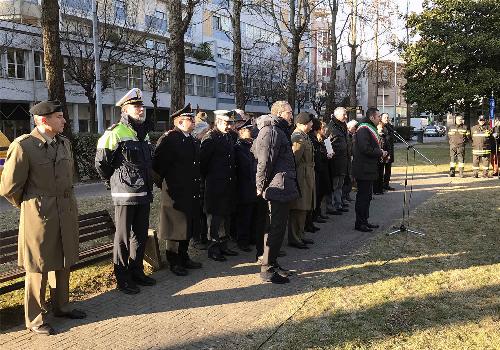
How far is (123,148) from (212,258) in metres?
2.35

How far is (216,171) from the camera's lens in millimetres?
6910

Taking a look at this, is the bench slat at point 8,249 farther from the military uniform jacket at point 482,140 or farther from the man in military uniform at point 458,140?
the military uniform jacket at point 482,140

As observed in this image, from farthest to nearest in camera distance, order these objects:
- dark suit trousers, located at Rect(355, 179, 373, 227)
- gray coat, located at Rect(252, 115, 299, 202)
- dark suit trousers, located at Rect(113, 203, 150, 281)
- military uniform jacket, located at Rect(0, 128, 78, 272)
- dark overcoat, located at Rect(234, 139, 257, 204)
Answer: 1. dark suit trousers, located at Rect(355, 179, 373, 227)
2. dark overcoat, located at Rect(234, 139, 257, 204)
3. gray coat, located at Rect(252, 115, 299, 202)
4. dark suit trousers, located at Rect(113, 203, 150, 281)
5. military uniform jacket, located at Rect(0, 128, 78, 272)

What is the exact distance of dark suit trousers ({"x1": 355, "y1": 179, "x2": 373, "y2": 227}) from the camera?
8.49 metres

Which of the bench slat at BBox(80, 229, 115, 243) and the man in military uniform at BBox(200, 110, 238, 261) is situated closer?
the bench slat at BBox(80, 229, 115, 243)

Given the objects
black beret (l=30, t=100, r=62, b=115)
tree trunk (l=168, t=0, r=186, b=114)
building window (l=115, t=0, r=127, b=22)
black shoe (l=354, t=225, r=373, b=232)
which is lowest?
black shoe (l=354, t=225, r=373, b=232)

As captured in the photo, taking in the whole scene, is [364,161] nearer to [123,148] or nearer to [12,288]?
[123,148]

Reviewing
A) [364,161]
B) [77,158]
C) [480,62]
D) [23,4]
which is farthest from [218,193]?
[23,4]

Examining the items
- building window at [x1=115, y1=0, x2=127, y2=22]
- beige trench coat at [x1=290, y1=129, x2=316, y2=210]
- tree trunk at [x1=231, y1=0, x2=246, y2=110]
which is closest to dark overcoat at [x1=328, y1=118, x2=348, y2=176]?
beige trench coat at [x1=290, y1=129, x2=316, y2=210]

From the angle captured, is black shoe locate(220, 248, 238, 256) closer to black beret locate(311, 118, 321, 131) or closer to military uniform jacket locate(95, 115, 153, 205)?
military uniform jacket locate(95, 115, 153, 205)

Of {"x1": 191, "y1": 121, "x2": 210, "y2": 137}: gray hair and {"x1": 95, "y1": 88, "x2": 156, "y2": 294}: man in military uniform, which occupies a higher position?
{"x1": 191, "y1": 121, "x2": 210, "y2": 137}: gray hair

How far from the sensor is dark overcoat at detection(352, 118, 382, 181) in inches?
328

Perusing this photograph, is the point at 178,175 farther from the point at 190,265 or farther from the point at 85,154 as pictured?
the point at 85,154

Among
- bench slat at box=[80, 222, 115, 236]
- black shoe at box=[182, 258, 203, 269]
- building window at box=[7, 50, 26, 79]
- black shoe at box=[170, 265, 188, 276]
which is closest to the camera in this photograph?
bench slat at box=[80, 222, 115, 236]
